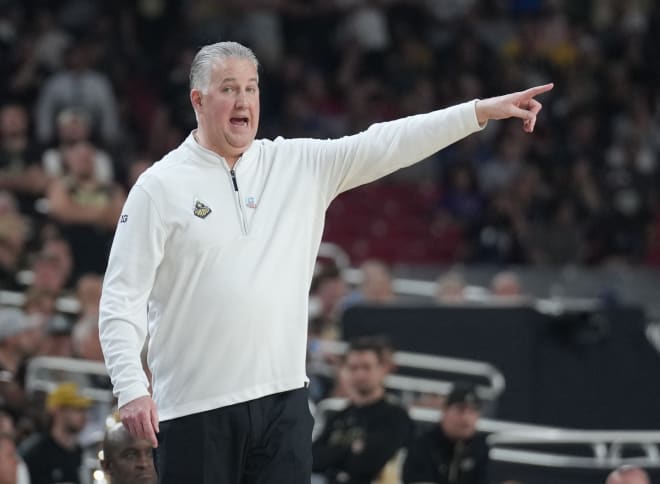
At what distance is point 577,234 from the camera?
16938 mm

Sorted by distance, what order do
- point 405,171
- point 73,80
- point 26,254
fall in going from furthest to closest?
point 405,171 → point 73,80 → point 26,254

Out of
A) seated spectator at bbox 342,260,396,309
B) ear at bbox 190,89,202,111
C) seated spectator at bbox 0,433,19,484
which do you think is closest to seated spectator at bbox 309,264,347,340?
seated spectator at bbox 342,260,396,309

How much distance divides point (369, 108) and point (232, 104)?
1366cm

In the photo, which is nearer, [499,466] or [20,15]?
[499,466]

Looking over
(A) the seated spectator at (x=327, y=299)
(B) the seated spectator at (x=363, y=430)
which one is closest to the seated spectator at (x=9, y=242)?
(A) the seated spectator at (x=327, y=299)

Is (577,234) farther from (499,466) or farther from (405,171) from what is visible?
(499,466)

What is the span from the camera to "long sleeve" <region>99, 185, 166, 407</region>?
4559mm

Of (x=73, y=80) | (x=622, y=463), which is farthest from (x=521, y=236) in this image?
(x=622, y=463)

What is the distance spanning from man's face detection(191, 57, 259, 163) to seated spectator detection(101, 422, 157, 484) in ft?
3.98

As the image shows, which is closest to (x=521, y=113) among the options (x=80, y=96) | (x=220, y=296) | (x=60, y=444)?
(x=220, y=296)

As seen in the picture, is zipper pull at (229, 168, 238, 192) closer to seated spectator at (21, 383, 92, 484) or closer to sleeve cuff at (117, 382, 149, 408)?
sleeve cuff at (117, 382, 149, 408)

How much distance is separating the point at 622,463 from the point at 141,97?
9.60 metres

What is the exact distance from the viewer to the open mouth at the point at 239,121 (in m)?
4.79

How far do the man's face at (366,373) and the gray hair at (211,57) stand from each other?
4.21m
